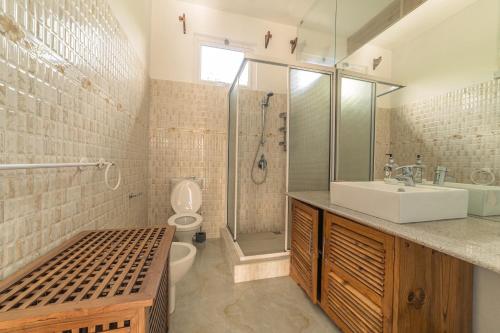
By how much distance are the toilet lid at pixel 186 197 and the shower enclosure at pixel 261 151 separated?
1.39ft

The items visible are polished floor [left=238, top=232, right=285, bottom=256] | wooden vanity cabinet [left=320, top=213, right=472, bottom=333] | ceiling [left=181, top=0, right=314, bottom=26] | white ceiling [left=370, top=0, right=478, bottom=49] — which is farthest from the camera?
ceiling [left=181, top=0, right=314, bottom=26]

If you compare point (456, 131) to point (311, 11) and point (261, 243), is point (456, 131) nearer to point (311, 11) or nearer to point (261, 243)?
point (261, 243)

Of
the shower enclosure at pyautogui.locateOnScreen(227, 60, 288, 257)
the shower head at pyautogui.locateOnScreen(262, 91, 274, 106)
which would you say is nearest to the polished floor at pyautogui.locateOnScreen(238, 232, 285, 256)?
the shower enclosure at pyautogui.locateOnScreen(227, 60, 288, 257)

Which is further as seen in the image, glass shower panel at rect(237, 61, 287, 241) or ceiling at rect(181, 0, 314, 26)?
glass shower panel at rect(237, 61, 287, 241)

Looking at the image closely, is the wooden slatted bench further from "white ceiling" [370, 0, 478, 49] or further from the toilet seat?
"white ceiling" [370, 0, 478, 49]

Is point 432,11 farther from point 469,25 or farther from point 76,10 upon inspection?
point 76,10

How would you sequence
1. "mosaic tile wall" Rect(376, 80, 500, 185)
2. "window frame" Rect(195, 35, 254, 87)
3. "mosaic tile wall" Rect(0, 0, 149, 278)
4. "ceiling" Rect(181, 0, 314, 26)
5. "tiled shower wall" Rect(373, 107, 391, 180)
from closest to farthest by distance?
"mosaic tile wall" Rect(0, 0, 149, 278) < "mosaic tile wall" Rect(376, 80, 500, 185) < "tiled shower wall" Rect(373, 107, 391, 180) < "ceiling" Rect(181, 0, 314, 26) < "window frame" Rect(195, 35, 254, 87)

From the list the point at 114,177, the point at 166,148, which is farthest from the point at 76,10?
the point at 166,148

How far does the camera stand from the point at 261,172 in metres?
2.72

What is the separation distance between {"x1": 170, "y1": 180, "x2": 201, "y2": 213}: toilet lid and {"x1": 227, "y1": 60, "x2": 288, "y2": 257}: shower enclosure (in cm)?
42

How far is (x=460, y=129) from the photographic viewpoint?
1.15 m

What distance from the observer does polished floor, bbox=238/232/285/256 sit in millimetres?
2045

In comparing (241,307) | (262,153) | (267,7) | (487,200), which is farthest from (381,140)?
(267,7)

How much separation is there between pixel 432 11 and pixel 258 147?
192 cm
